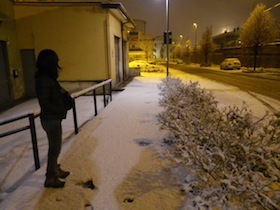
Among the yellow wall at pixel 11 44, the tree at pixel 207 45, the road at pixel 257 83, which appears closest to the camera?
the yellow wall at pixel 11 44

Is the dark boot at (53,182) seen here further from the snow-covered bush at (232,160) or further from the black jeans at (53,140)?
the snow-covered bush at (232,160)

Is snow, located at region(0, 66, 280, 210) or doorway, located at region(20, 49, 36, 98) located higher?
doorway, located at region(20, 49, 36, 98)

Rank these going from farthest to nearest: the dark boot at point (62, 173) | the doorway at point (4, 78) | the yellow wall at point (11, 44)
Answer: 1. the yellow wall at point (11, 44)
2. the doorway at point (4, 78)
3. the dark boot at point (62, 173)

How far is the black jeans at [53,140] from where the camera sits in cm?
328

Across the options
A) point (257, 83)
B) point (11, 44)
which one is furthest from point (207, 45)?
point (11, 44)

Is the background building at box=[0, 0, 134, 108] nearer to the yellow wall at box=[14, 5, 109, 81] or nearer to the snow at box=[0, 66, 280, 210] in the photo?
the yellow wall at box=[14, 5, 109, 81]

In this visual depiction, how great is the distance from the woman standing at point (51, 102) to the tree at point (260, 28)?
2826cm

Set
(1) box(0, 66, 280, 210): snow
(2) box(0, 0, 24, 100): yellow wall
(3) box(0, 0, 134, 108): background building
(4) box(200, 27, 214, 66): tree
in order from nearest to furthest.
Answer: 1. (1) box(0, 66, 280, 210): snow
2. (2) box(0, 0, 24, 100): yellow wall
3. (3) box(0, 0, 134, 108): background building
4. (4) box(200, 27, 214, 66): tree

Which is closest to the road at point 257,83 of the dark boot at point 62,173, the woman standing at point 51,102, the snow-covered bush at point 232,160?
the snow-covered bush at point 232,160

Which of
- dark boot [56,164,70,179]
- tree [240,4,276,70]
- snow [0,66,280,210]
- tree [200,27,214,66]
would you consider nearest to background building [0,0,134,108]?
snow [0,66,280,210]

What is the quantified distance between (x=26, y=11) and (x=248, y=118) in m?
11.3

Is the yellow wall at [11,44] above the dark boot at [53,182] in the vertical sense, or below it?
above

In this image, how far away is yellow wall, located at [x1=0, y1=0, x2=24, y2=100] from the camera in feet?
34.0

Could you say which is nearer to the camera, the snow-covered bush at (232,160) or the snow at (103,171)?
the snow-covered bush at (232,160)
